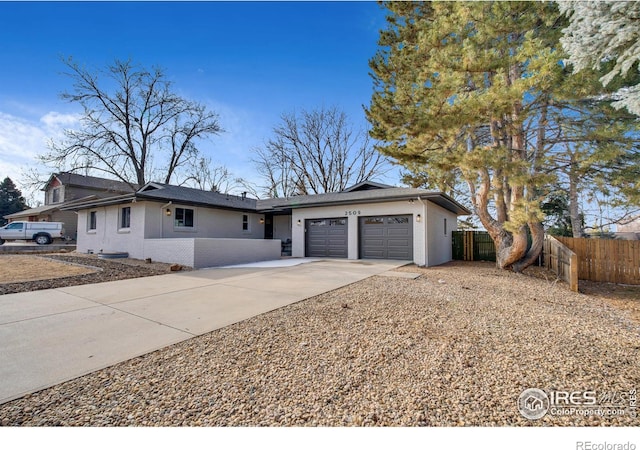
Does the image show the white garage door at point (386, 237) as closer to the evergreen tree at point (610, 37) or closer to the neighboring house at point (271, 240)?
the neighboring house at point (271, 240)

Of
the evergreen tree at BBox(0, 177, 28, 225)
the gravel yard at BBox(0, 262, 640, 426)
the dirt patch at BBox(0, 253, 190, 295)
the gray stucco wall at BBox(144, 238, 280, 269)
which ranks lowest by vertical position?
the gravel yard at BBox(0, 262, 640, 426)

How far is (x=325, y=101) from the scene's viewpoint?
2484 cm

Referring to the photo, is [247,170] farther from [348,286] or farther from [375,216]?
[348,286]

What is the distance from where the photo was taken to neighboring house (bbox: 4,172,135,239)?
78.2 ft

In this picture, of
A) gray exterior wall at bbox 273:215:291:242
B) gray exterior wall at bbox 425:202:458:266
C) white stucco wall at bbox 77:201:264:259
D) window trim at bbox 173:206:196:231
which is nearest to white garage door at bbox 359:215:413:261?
gray exterior wall at bbox 425:202:458:266

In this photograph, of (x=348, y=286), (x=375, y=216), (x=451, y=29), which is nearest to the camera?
(x=348, y=286)

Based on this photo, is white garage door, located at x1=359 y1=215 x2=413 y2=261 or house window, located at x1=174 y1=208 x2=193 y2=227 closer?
white garage door, located at x1=359 y1=215 x2=413 y2=261

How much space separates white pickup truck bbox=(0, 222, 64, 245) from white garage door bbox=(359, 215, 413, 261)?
23807 mm

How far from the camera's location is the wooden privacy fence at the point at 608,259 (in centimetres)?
830

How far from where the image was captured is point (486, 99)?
22.6 ft

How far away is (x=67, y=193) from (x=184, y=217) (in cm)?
2156

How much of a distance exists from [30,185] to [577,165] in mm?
30704

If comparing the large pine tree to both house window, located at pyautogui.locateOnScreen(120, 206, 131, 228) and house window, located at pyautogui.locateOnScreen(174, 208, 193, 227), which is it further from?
house window, located at pyautogui.locateOnScreen(120, 206, 131, 228)
